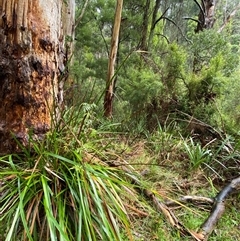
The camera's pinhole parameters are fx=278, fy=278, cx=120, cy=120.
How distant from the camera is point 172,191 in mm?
2324

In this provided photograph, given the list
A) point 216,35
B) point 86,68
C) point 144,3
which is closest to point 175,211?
point 216,35

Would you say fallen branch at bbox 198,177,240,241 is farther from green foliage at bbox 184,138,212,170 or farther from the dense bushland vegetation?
green foliage at bbox 184,138,212,170

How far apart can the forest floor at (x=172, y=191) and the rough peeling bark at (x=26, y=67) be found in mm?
712

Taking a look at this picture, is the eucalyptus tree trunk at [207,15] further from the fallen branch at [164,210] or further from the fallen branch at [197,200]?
the fallen branch at [164,210]

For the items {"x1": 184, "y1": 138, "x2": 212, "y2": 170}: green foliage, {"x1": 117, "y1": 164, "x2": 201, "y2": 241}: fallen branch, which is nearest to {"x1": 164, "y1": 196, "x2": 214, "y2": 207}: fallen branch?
{"x1": 117, "y1": 164, "x2": 201, "y2": 241}: fallen branch

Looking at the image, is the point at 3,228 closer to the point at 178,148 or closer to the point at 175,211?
the point at 175,211

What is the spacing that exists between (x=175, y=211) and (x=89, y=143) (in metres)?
0.84

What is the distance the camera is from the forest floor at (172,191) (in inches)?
72.6

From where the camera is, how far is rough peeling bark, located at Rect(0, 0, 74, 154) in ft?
6.07

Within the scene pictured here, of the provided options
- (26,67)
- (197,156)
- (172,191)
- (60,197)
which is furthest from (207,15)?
(60,197)

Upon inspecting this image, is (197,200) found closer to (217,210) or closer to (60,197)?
(217,210)

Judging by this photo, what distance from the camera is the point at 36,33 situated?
75.7 inches

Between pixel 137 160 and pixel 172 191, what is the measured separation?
0.51 meters

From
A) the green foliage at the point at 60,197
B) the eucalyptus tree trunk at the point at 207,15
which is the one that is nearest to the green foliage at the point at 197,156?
the green foliage at the point at 60,197
